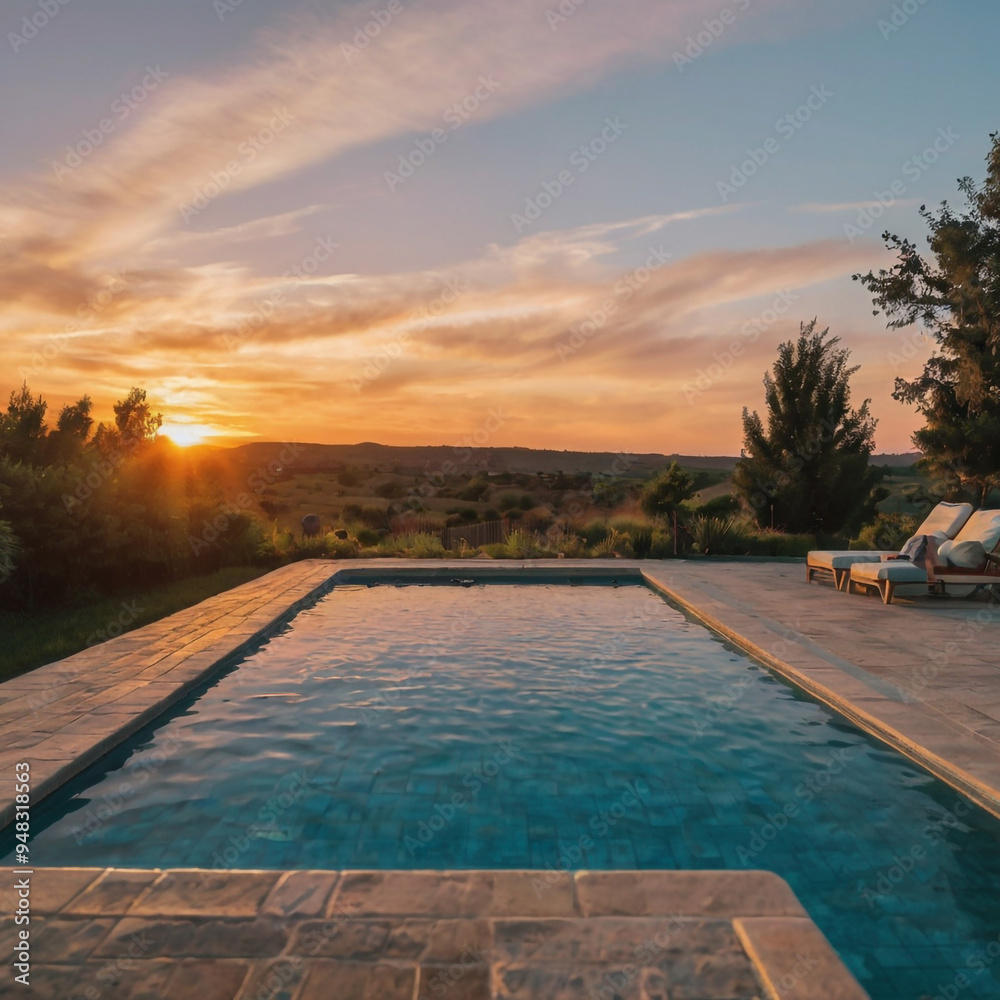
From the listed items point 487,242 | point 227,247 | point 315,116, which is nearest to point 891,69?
point 487,242

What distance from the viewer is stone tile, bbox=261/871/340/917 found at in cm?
246

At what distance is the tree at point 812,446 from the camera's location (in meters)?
20.3

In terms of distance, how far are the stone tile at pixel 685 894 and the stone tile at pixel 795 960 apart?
0.30ft

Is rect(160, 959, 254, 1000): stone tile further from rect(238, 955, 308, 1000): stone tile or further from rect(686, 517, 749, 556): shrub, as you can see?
rect(686, 517, 749, 556): shrub

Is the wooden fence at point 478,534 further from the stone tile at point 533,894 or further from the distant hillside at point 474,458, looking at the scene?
the distant hillside at point 474,458

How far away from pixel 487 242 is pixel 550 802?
936 centimetres

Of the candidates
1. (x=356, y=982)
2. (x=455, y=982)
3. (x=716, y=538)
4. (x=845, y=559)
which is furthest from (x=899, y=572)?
(x=356, y=982)

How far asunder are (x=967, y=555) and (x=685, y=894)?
8037mm

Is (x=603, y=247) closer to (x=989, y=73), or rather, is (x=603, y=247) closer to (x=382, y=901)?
(x=989, y=73)

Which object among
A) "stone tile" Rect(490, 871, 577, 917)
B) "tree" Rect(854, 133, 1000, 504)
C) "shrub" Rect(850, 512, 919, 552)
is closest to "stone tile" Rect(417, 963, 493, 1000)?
"stone tile" Rect(490, 871, 577, 917)

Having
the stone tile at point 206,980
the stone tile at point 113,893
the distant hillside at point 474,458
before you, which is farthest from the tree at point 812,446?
the distant hillside at point 474,458

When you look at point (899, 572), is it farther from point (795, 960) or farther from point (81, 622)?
point (81, 622)

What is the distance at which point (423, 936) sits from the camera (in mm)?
2312

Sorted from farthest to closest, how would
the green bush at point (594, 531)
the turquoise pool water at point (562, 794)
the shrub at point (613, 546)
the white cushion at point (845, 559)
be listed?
1. the green bush at point (594, 531)
2. the shrub at point (613, 546)
3. the white cushion at point (845, 559)
4. the turquoise pool water at point (562, 794)
